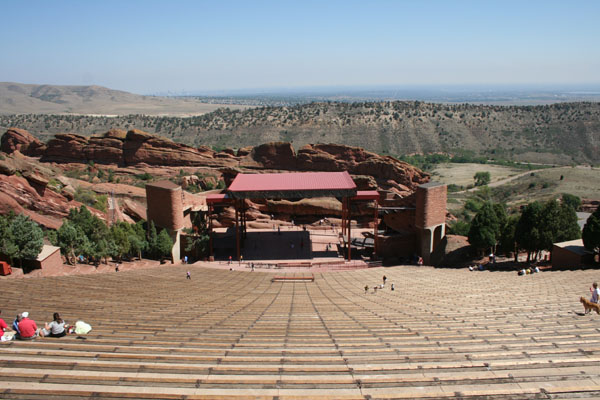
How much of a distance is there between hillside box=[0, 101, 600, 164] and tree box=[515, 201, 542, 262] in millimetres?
67605

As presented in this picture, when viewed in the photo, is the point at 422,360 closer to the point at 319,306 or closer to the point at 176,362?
the point at 176,362

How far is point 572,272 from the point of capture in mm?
Answer: 21844

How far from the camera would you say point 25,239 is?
21062 mm

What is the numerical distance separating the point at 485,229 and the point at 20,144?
65.9 metres

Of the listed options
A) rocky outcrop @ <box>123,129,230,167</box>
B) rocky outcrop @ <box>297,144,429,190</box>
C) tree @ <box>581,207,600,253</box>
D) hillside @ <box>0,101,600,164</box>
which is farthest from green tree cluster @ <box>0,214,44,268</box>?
hillside @ <box>0,101,600,164</box>

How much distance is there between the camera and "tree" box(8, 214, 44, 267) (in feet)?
68.7

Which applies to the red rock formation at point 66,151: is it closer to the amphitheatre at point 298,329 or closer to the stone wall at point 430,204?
the amphitheatre at point 298,329

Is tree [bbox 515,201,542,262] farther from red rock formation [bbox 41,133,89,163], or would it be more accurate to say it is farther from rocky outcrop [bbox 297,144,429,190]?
red rock formation [bbox 41,133,89,163]

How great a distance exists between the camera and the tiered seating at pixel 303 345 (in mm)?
6539

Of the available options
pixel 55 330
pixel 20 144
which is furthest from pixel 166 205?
pixel 20 144

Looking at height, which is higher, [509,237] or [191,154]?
[191,154]

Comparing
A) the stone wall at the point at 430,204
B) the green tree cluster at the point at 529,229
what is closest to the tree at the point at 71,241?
the stone wall at the point at 430,204

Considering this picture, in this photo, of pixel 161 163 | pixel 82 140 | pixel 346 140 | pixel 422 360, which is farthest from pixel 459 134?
pixel 422 360

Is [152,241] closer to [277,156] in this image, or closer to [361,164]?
[361,164]
